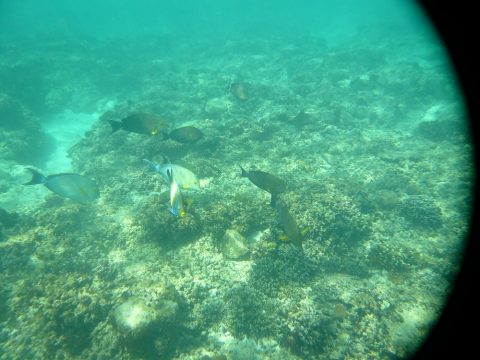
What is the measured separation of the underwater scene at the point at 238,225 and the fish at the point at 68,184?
33 millimetres

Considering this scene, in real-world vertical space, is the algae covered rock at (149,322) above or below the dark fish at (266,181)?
below

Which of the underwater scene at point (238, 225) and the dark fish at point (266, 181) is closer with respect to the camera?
the underwater scene at point (238, 225)

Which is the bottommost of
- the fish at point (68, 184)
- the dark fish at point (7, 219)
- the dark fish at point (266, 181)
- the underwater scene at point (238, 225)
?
the dark fish at point (7, 219)

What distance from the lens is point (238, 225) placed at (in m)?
6.91

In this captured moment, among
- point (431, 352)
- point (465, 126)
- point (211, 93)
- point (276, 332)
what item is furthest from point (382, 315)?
point (211, 93)

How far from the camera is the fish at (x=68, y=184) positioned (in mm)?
6318

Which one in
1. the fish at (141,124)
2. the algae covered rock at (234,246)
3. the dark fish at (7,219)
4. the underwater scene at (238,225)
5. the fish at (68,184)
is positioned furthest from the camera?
the dark fish at (7,219)

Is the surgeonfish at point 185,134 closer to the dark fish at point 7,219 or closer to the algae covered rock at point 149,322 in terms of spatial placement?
the algae covered rock at point 149,322

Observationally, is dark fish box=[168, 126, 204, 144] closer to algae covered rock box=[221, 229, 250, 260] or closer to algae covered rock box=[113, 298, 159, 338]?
algae covered rock box=[221, 229, 250, 260]

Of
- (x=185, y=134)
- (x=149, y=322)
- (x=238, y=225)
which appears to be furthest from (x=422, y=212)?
(x=149, y=322)

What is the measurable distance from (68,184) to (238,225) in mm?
4126

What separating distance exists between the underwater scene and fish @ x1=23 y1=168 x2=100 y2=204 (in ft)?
0.11

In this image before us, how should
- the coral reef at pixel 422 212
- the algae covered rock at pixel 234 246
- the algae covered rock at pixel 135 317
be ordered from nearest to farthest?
the algae covered rock at pixel 135 317
the algae covered rock at pixel 234 246
the coral reef at pixel 422 212

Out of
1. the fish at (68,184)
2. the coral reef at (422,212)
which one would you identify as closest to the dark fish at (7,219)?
the fish at (68,184)
